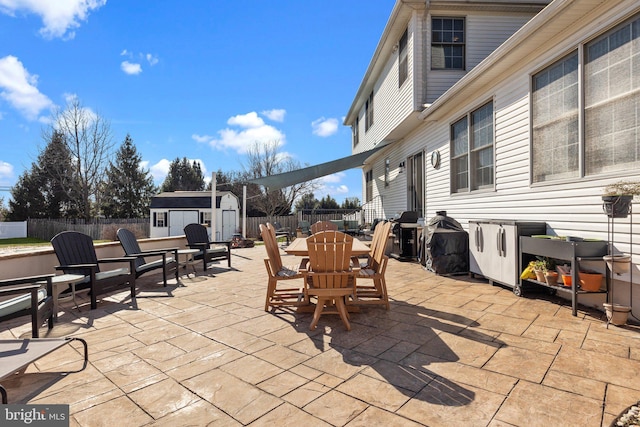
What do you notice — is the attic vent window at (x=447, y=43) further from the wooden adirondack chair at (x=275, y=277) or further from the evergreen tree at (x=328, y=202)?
the evergreen tree at (x=328, y=202)

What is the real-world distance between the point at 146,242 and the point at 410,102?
6.84 m

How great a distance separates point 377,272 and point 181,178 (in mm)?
36512

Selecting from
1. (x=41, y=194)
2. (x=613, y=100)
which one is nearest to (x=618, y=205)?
(x=613, y=100)

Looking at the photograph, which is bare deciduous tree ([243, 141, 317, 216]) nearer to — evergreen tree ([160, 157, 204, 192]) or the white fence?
evergreen tree ([160, 157, 204, 192])

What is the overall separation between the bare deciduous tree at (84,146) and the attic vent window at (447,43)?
81.6 ft

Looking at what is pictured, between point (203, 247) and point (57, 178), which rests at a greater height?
point (57, 178)

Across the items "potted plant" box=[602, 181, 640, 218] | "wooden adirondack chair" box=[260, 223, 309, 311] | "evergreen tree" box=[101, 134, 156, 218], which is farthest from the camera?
"evergreen tree" box=[101, 134, 156, 218]

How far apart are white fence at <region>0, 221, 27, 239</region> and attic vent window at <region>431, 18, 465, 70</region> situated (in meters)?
30.5

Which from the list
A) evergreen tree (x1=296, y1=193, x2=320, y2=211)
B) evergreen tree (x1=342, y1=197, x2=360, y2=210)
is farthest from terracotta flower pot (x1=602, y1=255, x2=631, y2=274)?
evergreen tree (x1=342, y1=197, x2=360, y2=210)

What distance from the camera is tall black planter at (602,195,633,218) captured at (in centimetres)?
302

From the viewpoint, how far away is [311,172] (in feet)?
33.9

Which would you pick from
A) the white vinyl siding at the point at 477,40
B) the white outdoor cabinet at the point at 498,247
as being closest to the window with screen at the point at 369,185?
the white vinyl siding at the point at 477,40

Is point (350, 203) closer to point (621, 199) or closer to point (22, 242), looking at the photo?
point (22, 242)

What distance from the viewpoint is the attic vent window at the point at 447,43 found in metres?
7.65
